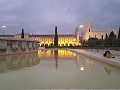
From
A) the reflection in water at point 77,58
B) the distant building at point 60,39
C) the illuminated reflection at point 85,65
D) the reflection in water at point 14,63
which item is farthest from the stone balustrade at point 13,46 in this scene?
the distant building at point 60,39

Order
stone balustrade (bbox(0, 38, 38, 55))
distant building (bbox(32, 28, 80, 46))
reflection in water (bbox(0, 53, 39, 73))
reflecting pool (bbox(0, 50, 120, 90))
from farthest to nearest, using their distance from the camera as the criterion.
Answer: distant building (bbox(32, 28, 80, 46)), stone balustrade (bbox(0, 38, 38, 55)), reflection in water (bbox(0, 53, 39, 73)), reflecting pool (bbox(0, 50, 120, 90))

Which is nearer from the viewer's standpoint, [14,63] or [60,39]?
[14,63]

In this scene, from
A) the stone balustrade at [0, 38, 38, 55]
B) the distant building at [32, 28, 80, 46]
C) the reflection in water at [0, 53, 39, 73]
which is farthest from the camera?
the distant building at [32, 28, 80, 46]

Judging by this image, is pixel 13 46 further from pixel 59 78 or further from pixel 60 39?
pixel 60 39

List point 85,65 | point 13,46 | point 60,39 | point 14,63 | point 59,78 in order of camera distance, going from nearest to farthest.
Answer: point 59,78 → point 85,65 → point 14,63 → point 13,46 → point 60,39

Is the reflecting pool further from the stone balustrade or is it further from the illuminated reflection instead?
the stone balustrade

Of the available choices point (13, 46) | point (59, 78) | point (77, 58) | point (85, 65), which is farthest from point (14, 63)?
point (13, 46)

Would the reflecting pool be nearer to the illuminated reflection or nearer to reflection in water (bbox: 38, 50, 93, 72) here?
the illuminated reflection

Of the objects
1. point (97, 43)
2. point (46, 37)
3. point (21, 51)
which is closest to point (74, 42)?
point (46, 37)

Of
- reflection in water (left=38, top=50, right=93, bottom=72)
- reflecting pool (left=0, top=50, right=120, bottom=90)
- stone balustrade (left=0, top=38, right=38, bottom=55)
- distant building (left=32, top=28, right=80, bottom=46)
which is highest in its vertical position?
distant building (left=32, top=28, right=80, bottom=46)

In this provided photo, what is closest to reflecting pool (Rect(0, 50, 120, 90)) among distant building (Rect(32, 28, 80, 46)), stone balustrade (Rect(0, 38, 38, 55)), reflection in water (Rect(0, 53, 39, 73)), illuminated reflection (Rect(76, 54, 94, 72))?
illuminated reflection (Rect(76, 54, 94, 72))

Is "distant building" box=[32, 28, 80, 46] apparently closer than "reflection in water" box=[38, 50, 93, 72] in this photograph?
No

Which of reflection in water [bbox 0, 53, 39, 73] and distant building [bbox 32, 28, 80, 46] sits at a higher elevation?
distant building [bbox 32, 28, 80, 46]

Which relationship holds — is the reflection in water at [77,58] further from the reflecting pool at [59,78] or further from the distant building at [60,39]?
the distant building at [60,39]
